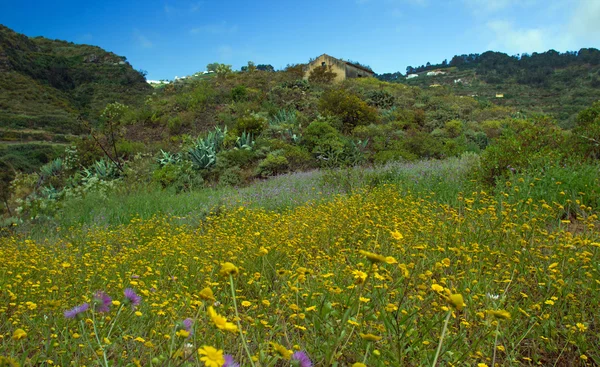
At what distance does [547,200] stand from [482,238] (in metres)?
1.95

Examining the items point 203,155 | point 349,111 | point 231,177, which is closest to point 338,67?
point 349,111

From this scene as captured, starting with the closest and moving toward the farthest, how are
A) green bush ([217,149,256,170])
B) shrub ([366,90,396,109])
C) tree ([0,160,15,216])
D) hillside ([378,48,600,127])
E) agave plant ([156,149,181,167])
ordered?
green bush ([217,149,256,170]) < agave plant ([156,149,181,167]) < tree ([0,160,15,216]) < shrub ([366,90,396,109]) < hillside ([378,48,600,127])

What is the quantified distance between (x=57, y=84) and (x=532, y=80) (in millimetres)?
49700

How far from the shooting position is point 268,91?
1953cm

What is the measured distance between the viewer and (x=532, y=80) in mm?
44531

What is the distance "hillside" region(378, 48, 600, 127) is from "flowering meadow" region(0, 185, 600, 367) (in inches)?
925

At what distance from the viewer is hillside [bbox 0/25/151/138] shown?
2830 centimetres

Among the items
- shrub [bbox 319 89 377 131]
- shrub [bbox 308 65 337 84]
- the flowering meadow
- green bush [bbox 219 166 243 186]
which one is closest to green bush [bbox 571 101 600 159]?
the flowering meadow

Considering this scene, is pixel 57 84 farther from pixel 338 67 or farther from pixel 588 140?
pixel 588 140

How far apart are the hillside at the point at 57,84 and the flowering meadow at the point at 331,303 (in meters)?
25.6

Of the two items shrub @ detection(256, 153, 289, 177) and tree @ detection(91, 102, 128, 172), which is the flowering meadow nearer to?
shrub @ detection(256, 153, 289, 177)

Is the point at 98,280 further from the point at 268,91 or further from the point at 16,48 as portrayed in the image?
the point at 16,48

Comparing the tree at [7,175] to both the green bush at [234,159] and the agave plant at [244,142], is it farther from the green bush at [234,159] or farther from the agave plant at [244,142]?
the agave plant at [244,142]

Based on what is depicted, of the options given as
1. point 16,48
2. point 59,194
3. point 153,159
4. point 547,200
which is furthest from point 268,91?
point 16,48
